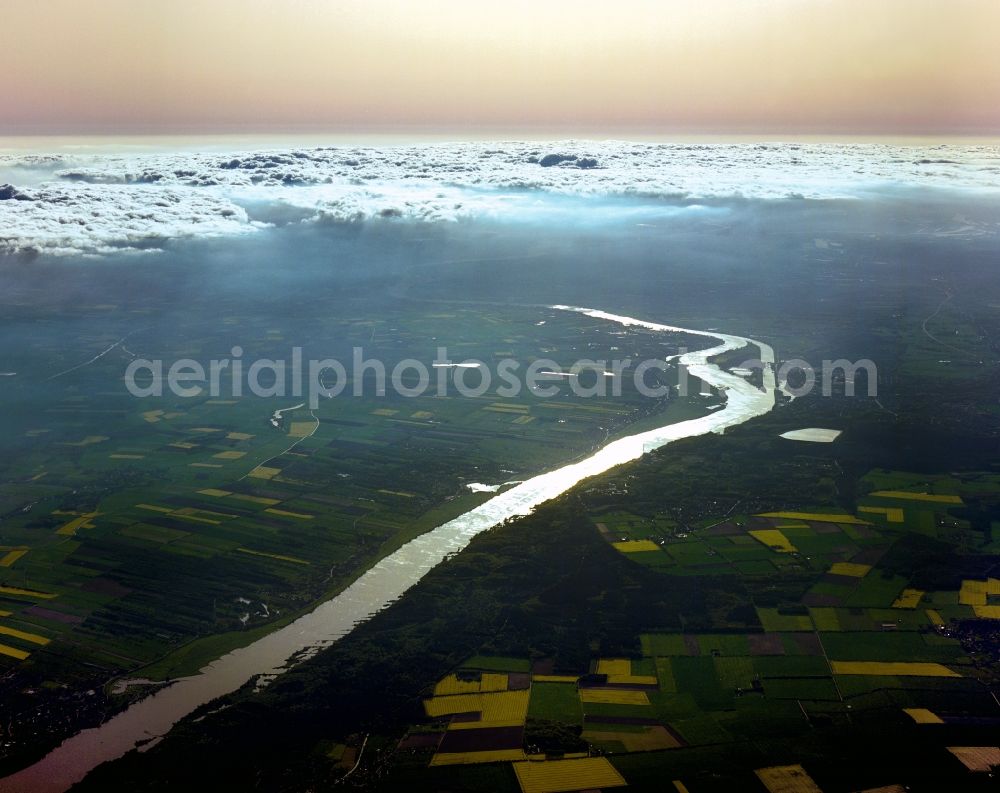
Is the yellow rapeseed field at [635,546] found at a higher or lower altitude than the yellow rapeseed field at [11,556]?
higher

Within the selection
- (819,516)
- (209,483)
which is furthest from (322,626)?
(819,516)

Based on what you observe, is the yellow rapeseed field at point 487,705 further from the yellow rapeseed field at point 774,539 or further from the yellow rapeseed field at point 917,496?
the yellow rapeseed field at point 917,496

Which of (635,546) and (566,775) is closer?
(566,775)


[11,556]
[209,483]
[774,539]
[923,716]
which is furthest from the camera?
[209,483]

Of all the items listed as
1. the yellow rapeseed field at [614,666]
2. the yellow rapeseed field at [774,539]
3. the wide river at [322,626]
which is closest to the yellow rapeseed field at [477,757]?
the yellow rapeseed field at [614,666]

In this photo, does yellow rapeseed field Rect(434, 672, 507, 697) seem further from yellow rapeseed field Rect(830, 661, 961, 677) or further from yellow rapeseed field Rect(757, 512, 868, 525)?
yellow rapeseed field Rect(757, 512, 868, 525)

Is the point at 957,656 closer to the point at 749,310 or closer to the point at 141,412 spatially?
the point at 141,412

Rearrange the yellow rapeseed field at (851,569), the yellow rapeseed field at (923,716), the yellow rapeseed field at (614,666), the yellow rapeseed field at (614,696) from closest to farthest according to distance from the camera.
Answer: the yellow rapeseed field at (923,716)
the yellow rapeseed field at (614,696)
the yellow rapeseed field at (614,666)
the yellow rapeseed field at (851,569)

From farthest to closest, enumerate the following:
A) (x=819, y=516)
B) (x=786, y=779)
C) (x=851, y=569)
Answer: (x=819, y=516) < (x=851, y=569) < (x=786, y=779)

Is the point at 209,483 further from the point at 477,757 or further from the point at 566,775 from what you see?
the point at 566,775
